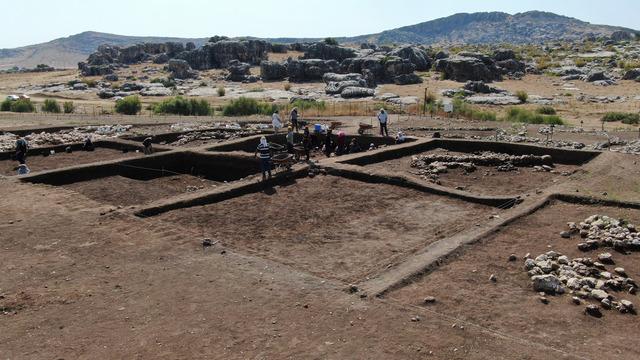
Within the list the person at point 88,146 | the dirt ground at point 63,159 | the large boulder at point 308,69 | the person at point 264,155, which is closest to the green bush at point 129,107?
the person at point 88,146

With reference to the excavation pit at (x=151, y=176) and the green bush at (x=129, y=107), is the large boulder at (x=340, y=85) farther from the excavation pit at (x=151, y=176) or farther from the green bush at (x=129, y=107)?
the excavation pit at (x=151, y=176)

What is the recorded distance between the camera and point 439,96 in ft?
156

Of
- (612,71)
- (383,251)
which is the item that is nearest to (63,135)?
(383,251)

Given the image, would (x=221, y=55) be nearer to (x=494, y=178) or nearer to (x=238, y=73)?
(x=238, y=73)

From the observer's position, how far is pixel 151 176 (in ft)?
64.8

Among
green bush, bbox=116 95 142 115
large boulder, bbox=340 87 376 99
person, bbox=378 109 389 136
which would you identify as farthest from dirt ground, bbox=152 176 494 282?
large boulder, bbox=340 87 376 99

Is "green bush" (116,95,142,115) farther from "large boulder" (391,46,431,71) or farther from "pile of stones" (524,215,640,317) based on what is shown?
"pile of stones" (524,215,640,317)

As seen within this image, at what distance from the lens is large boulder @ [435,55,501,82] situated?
5621cm

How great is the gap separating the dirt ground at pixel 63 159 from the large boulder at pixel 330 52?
52.8 metres

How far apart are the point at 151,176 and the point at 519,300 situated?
14.3 m

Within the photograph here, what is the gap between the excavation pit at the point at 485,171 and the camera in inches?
637

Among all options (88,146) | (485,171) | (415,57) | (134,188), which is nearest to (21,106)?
(88,146)

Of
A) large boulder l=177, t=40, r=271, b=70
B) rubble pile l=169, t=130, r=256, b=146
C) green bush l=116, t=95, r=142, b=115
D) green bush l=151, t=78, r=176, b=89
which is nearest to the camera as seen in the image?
rubble pile l=169, t=130, r=256, b=146

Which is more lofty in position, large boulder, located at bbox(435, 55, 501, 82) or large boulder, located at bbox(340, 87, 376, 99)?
large boulder, located at bbox(435, 55, 501, 82)
